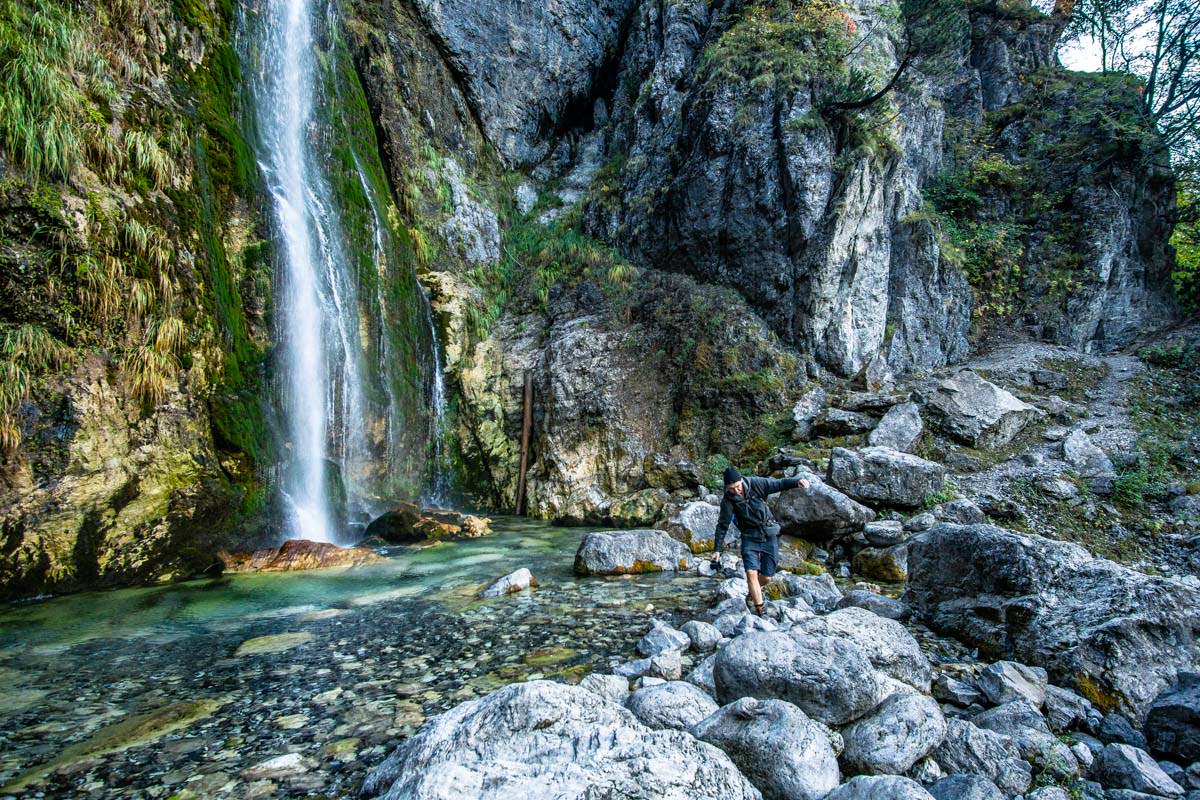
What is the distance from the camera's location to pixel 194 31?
32.5 feet

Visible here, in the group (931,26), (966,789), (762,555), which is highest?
(931,26)

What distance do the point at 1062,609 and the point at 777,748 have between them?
3025 mm

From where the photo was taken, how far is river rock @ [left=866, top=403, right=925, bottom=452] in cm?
1015

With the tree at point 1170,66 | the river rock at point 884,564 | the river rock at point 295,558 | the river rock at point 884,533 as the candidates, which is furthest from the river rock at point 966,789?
the tree at point 1170,66

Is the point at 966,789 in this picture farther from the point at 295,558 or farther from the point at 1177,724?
the point at 295,558

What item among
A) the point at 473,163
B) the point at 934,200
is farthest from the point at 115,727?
the point at 934,200

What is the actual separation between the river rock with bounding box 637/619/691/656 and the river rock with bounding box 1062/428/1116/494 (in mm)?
8400

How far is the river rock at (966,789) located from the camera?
7.18ft

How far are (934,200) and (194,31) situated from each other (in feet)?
70.9

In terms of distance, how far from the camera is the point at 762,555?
17.3ft

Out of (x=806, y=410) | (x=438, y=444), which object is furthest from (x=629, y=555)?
(x=438, y=444)

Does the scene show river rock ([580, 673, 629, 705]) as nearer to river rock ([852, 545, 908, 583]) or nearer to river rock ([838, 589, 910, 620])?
river rock ([838, 589, 910, 620])

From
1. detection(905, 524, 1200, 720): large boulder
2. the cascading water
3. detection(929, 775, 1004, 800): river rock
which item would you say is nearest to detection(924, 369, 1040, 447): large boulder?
detection(905, 524, 1200, 720): large boulder

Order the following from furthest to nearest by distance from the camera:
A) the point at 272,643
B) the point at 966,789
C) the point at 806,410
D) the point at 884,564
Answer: the point at 806,410 < the point at 884,564 < the point at 272,643 < the point at 966,789
